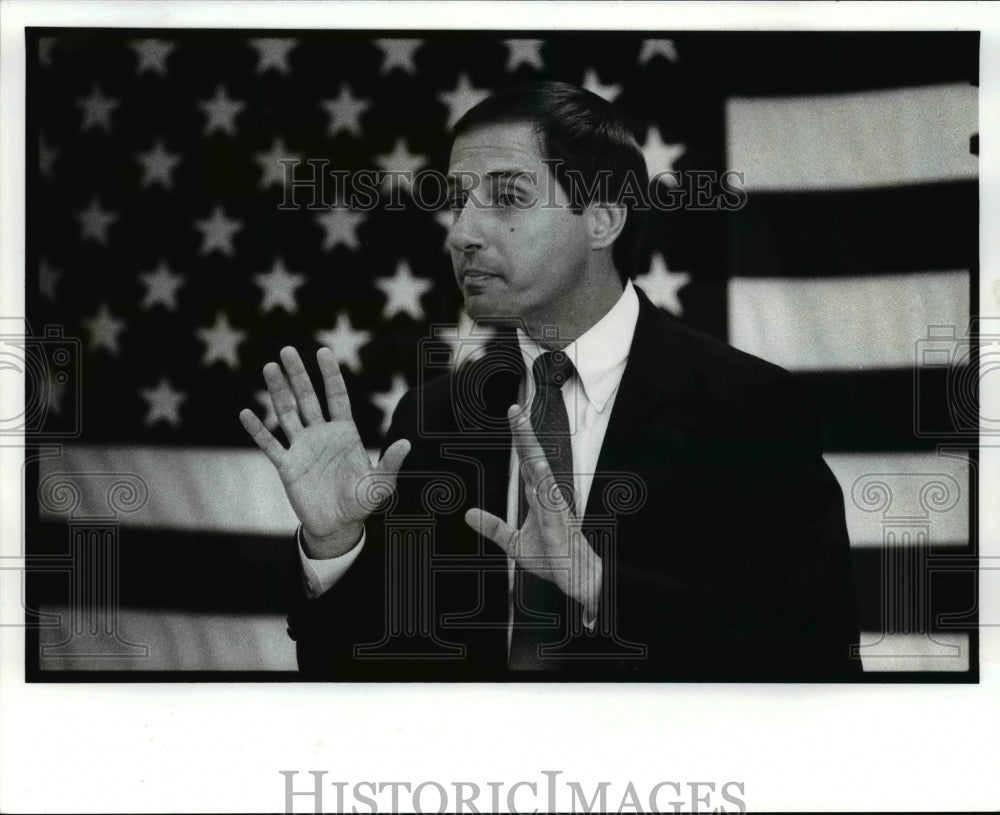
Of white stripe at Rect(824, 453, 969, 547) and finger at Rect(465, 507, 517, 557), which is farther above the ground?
white stripe at Rect(824, 453, 969, 547)

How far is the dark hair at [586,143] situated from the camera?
2.49 meters

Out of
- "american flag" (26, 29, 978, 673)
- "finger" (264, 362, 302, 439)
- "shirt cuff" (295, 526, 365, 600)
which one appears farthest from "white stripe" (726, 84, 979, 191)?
"shirt cuff" (295, 526, 365, 600)

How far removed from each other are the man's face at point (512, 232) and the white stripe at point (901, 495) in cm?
71

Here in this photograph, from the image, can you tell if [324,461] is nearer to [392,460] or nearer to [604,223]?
[392,460]

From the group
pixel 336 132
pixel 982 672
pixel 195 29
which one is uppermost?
pixel 195 29

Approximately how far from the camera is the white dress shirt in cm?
250

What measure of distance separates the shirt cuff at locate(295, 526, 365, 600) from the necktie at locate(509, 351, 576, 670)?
14.4 inches

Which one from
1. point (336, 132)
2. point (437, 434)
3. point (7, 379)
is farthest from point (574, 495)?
point (7, 379)

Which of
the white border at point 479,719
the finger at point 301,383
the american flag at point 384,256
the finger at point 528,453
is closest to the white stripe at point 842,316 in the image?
the american flag at point 384,256

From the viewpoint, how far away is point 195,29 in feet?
8.29

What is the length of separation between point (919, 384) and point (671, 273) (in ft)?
1.98

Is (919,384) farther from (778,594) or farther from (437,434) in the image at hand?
(437,434)

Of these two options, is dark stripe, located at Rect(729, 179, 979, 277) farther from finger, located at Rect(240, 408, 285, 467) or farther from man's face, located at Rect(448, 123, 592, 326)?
finger, located at Rect(240, 408, 285, 467)

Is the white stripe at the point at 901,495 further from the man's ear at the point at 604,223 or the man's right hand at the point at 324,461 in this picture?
the man's right hand at the point at 324,461
